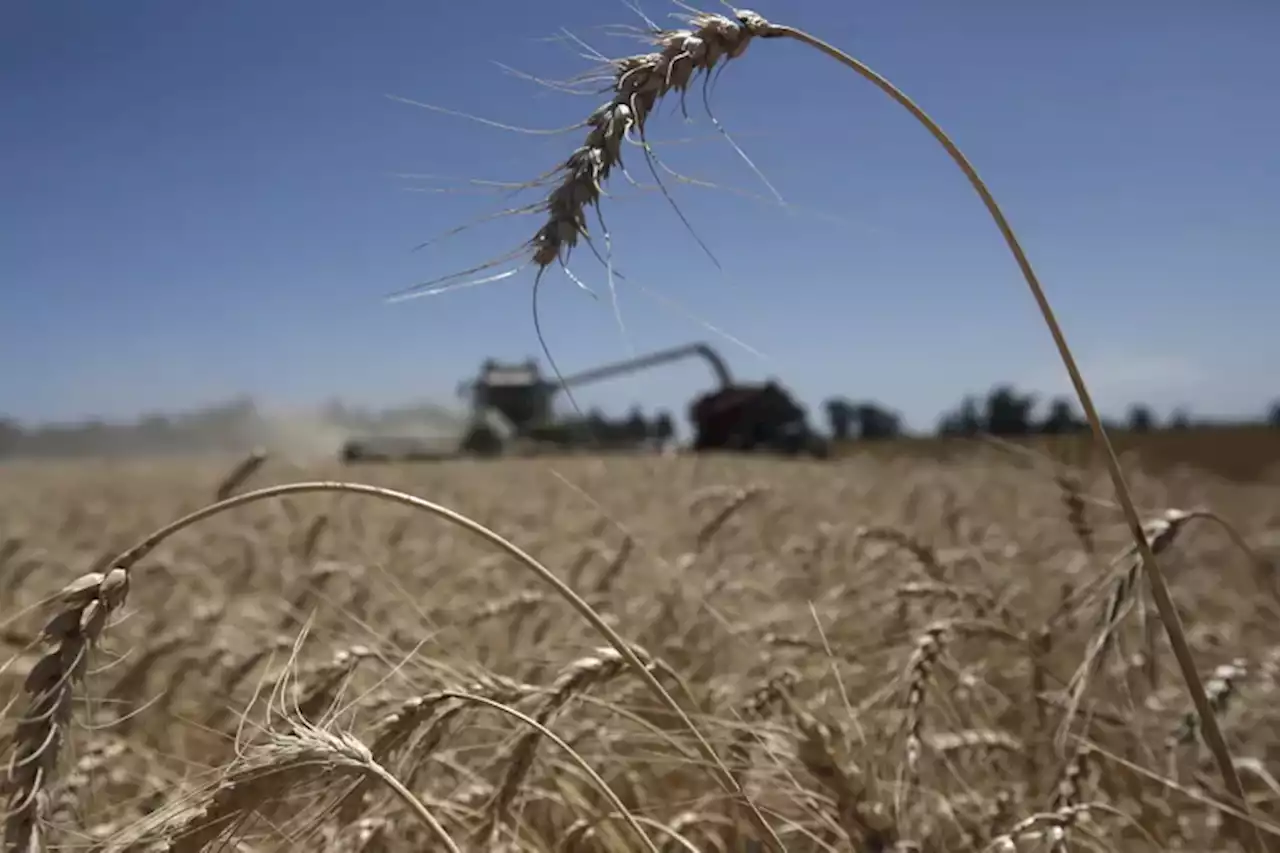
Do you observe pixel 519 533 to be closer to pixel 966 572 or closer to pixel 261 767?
pixel 966 572

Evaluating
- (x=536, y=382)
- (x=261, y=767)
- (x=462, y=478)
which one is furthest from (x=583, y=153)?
(x=536, y=382)

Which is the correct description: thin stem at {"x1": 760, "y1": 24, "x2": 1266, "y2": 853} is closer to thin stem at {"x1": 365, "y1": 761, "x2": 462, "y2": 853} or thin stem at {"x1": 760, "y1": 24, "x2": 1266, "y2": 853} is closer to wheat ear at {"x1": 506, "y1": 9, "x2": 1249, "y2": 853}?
wheat ear at {"x1": 506, "y1": 9, "x2": 1249, "y2": 853}

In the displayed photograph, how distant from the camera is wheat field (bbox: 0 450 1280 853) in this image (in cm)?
106

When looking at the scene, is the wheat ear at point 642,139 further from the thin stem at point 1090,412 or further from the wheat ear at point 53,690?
the wheat ear at point 53,690

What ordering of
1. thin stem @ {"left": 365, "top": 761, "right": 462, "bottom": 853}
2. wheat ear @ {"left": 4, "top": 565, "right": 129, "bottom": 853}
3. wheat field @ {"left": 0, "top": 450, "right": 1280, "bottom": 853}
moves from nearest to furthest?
thin stem @ {"left": 365, "top": 761, "right": 462, "bottom": 853} < wheat ear @ {"left": 4, "top": 565, "right": 129, "bottom": 853} < wheat field @ {"left": 0, "top": 450, "right": 1280, "bottom": 853}

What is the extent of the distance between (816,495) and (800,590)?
14.0 feet

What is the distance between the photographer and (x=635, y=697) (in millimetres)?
2156

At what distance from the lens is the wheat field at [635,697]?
41.9 inches

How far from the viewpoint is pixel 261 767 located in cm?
90

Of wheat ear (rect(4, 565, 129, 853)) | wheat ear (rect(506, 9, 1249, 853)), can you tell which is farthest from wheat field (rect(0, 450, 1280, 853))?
wheat ear (rect(506, 9, 1249, 853))

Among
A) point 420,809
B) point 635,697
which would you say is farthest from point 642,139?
point 635,697

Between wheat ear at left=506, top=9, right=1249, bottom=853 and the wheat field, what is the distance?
19cm

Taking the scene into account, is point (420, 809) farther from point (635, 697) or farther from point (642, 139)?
point (635, 697)

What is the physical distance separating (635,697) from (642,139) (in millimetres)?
1378
